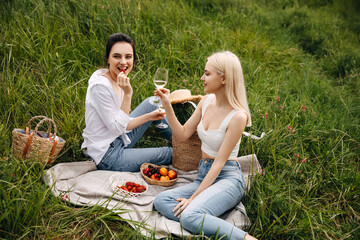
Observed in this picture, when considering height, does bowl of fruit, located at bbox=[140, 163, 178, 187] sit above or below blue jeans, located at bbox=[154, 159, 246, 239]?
below

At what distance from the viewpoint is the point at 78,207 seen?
324cm

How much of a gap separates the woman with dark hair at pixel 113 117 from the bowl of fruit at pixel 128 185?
0.21 m

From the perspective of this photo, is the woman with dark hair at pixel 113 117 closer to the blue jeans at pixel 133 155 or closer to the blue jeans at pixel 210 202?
the blue jeans at pixel 133 155

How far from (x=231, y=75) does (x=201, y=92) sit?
1873 mm

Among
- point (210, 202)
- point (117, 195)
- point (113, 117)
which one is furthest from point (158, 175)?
point (210, 202)

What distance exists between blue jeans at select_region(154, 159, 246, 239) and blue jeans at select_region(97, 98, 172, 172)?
2.78ft

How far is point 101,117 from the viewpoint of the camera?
12.1 feet

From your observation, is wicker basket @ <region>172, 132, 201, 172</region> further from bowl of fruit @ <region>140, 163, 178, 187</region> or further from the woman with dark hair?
the woman with dark hair

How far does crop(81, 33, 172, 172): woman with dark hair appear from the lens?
12.0 ft

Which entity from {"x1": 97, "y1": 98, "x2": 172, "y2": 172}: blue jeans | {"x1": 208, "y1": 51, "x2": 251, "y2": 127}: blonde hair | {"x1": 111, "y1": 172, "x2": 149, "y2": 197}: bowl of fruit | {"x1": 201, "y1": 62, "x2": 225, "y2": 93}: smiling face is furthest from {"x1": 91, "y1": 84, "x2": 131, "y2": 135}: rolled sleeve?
{"x1": 208, "y1": 51, "x2": 251, "y2": 127}: blonde hair

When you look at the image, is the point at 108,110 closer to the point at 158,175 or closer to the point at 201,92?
the point at 158,175

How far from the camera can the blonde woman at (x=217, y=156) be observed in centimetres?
299

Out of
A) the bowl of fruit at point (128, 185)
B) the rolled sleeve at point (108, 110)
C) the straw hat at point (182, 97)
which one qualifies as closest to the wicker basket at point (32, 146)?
the rolled sleeve at point (108, 110)

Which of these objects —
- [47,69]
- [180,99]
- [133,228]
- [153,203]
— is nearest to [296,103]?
[180,99]
